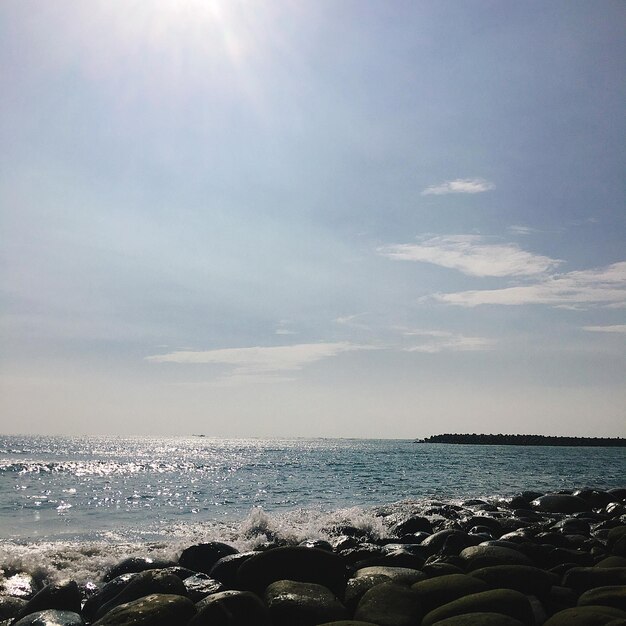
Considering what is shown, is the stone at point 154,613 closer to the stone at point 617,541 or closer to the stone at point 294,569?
the stone at point 294,569

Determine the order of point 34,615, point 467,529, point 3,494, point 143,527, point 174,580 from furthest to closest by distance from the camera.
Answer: point 3,494 → point 143,527 → point 467,529 → point 174,580 → point 34,615

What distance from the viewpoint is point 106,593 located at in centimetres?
816

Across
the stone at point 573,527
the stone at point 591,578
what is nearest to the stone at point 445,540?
the stone at point 591,578

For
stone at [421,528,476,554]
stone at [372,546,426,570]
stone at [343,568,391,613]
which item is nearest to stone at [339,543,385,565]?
stone at [372,546,426,570]

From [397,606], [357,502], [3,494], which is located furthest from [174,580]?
[3,494]

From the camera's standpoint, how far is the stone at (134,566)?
995 cm

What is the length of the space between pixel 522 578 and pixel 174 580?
15.8ft

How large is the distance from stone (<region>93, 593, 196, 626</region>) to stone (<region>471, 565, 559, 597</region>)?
3.90 metres

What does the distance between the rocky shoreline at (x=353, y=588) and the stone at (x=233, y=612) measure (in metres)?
0.01

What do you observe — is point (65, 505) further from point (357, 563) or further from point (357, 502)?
point (357, 563)

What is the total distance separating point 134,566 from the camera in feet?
33.2

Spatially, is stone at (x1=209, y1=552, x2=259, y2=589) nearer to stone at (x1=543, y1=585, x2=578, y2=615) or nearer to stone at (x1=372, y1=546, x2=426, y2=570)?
stone at (x1=372, y1=546, x2=426, y2=570)

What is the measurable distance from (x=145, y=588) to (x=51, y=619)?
1.20 m

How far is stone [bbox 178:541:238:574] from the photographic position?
10.4 meters
